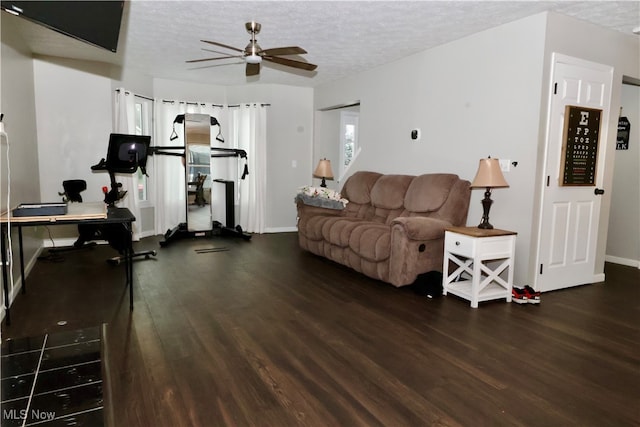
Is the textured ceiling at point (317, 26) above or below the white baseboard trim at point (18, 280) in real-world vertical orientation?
above

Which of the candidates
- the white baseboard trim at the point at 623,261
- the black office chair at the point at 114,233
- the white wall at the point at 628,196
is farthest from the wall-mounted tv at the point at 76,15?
the white baseboard trim at the point at 623,261

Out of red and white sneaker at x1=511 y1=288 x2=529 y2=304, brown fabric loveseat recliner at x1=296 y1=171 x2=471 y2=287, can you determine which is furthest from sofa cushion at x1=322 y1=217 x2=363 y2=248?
red and white sneaker at x1=511 y1=288 x2=529 y2=304

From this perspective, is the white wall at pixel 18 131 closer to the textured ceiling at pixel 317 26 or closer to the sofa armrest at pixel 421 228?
the textured ceiling at pixel 317 26

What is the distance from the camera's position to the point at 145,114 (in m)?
6.09

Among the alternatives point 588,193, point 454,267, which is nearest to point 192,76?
point 454,267

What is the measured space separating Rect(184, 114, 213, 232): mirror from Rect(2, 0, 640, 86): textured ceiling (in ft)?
2.82

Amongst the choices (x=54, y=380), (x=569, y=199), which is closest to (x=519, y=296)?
(x=569, y=199)

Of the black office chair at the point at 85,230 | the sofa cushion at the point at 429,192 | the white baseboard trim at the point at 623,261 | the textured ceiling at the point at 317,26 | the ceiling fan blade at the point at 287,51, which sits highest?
the textured ceiling at the point at 317,26

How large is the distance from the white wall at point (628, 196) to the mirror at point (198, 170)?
535cm

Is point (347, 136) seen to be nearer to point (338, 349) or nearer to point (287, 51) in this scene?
point (287, 51)

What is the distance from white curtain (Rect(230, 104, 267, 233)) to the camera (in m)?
6.58

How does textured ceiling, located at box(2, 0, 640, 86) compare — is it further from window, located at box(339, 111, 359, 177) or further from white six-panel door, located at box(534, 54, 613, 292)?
window, located at box(339, 111, 359, 177)

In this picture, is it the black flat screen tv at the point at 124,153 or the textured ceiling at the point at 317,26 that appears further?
the black flat screen tv at the point at 124,153

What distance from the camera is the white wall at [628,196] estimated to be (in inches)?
185
